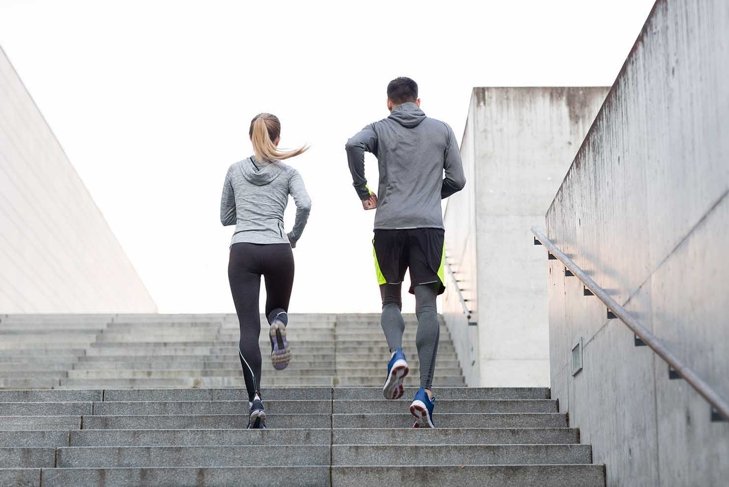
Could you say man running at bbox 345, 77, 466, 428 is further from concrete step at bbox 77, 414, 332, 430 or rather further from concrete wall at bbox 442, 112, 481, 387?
concrete wall at bbox 442, 112, 481, 387

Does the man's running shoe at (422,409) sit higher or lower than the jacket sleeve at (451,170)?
lower

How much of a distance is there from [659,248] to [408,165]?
77.3 inches

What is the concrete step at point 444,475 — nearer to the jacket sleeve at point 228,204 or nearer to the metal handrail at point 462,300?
the jacket sleeve at point 228,204

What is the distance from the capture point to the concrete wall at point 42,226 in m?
17.9

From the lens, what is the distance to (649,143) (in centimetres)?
550

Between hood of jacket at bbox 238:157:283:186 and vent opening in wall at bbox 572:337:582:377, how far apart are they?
1921mm

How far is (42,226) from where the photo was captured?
65.5ft

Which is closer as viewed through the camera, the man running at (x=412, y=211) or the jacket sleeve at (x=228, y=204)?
the man running at (x=412, y=211)

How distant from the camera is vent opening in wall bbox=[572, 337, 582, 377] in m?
6.95

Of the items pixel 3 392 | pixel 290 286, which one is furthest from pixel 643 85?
pixel 3 392

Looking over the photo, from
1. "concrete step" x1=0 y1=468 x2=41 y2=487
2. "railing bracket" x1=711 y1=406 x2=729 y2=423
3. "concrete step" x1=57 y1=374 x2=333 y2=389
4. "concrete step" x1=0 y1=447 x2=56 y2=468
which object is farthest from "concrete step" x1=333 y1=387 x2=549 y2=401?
"concrete step" x1=57 y1=374 x2=333 y2=389

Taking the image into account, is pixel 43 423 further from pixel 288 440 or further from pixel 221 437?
pixel 288 440

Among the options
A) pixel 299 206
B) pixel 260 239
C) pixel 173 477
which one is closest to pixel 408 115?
pixel 299 206

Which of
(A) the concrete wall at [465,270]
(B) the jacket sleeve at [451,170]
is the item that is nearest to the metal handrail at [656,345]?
(B) the jacket sleeve at [451,170]
